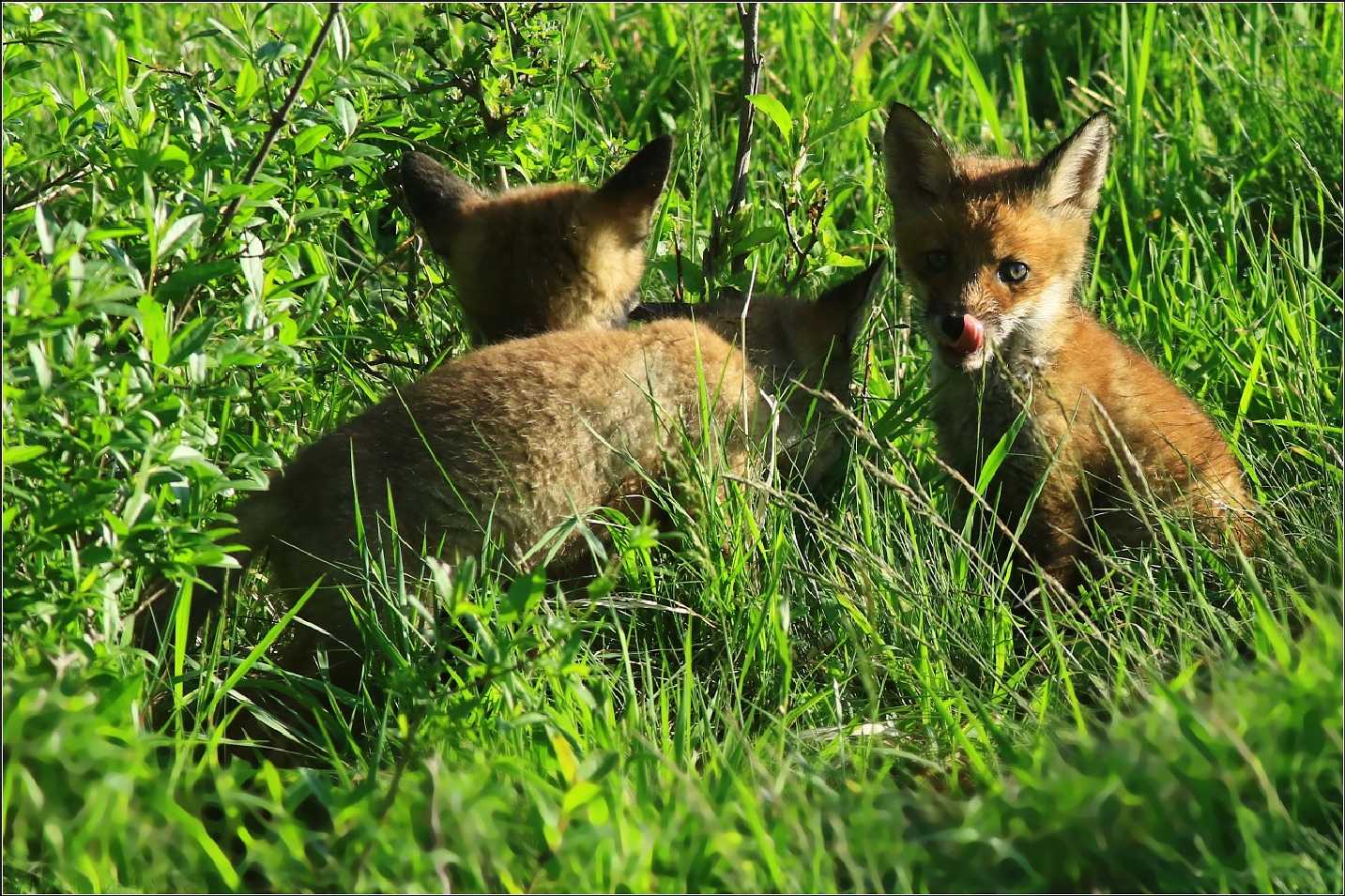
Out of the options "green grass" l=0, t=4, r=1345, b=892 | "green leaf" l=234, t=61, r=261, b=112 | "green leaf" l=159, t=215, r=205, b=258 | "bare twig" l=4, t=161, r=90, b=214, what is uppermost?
"green leaf" l=234, t=61, r=261, b=112

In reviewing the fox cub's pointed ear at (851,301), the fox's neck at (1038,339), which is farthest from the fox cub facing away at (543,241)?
the fox's neck at (1038,339)

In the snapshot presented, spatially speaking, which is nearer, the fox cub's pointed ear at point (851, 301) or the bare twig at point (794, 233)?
the fox cub's pointed ear at point (851, 301)

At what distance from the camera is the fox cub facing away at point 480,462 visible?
350 cm

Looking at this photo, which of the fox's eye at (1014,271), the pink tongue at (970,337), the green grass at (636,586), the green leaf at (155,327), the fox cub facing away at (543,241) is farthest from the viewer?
the fox cub facing away at (543,241)

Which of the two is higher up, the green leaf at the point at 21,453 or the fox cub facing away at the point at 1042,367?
the green leaf at the point at 21,453

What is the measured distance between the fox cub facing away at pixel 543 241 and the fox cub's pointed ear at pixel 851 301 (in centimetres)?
65

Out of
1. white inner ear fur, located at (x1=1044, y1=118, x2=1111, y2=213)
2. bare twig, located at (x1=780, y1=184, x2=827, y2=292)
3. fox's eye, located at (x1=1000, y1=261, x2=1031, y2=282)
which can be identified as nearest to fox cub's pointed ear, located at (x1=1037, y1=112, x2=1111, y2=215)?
white inner ear fur, located at (x1=1044, y1=118, x2=1111, y2=213)

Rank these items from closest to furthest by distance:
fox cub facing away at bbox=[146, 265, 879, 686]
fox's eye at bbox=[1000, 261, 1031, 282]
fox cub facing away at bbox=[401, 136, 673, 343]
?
fox cub facing away at bbox=[146, 265, 879, 686] → fox's eye at bbox=[1000, 261, 1031, 282] → fox cub facing away at bbox=[401, 136, 673, 343]

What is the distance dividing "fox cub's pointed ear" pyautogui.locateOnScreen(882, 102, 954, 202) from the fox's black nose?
1.69 ft

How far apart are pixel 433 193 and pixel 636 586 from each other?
1544 mm

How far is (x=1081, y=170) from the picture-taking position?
4.41 m

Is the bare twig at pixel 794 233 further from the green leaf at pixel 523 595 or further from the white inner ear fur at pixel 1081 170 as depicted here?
the green leaf at pixel 523 595

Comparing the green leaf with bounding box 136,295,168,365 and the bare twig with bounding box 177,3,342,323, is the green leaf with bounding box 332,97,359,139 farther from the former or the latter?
the green leaf with bounding box 136,295,168,365

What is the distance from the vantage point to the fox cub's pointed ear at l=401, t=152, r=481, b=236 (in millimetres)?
4383
